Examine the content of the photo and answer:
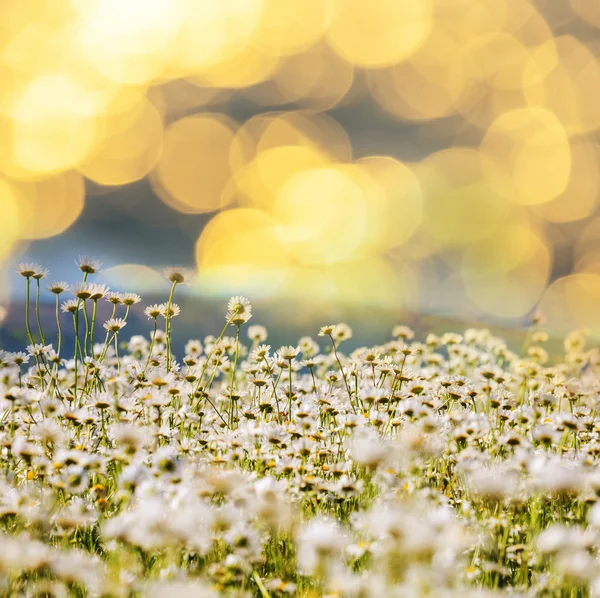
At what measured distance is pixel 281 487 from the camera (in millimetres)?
2994

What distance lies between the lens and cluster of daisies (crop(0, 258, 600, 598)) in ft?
8.30

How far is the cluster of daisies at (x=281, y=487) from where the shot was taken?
99.7 inches

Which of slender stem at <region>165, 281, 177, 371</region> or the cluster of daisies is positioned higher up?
slender stem at <region>165, 281, 177, 371</region>

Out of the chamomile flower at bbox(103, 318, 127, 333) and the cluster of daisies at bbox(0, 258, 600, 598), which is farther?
the chamomile flower at bbox(103, 318, 127, 333)

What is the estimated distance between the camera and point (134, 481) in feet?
9.35

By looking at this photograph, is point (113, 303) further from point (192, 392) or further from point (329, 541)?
point (329, 541)

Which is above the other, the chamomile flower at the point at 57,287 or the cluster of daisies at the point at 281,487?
the chamomile flower at the point at 57,287

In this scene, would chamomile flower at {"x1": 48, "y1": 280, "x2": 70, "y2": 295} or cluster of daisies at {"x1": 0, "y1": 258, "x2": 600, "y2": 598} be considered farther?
chamomile flower at {"x1": 48, "y1": 280, "x2": 70, "y2": 295}

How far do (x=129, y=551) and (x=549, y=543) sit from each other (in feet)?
5.02

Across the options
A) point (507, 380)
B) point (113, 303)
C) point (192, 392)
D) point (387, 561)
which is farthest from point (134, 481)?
point (507, 380)

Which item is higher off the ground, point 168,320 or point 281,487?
point 168,320

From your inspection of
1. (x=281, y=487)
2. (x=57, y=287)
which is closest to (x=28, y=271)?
(x=57, y=287)

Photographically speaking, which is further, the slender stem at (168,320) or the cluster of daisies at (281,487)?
the slender stem at (168,320)

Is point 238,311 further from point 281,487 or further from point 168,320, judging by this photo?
point 281,487
